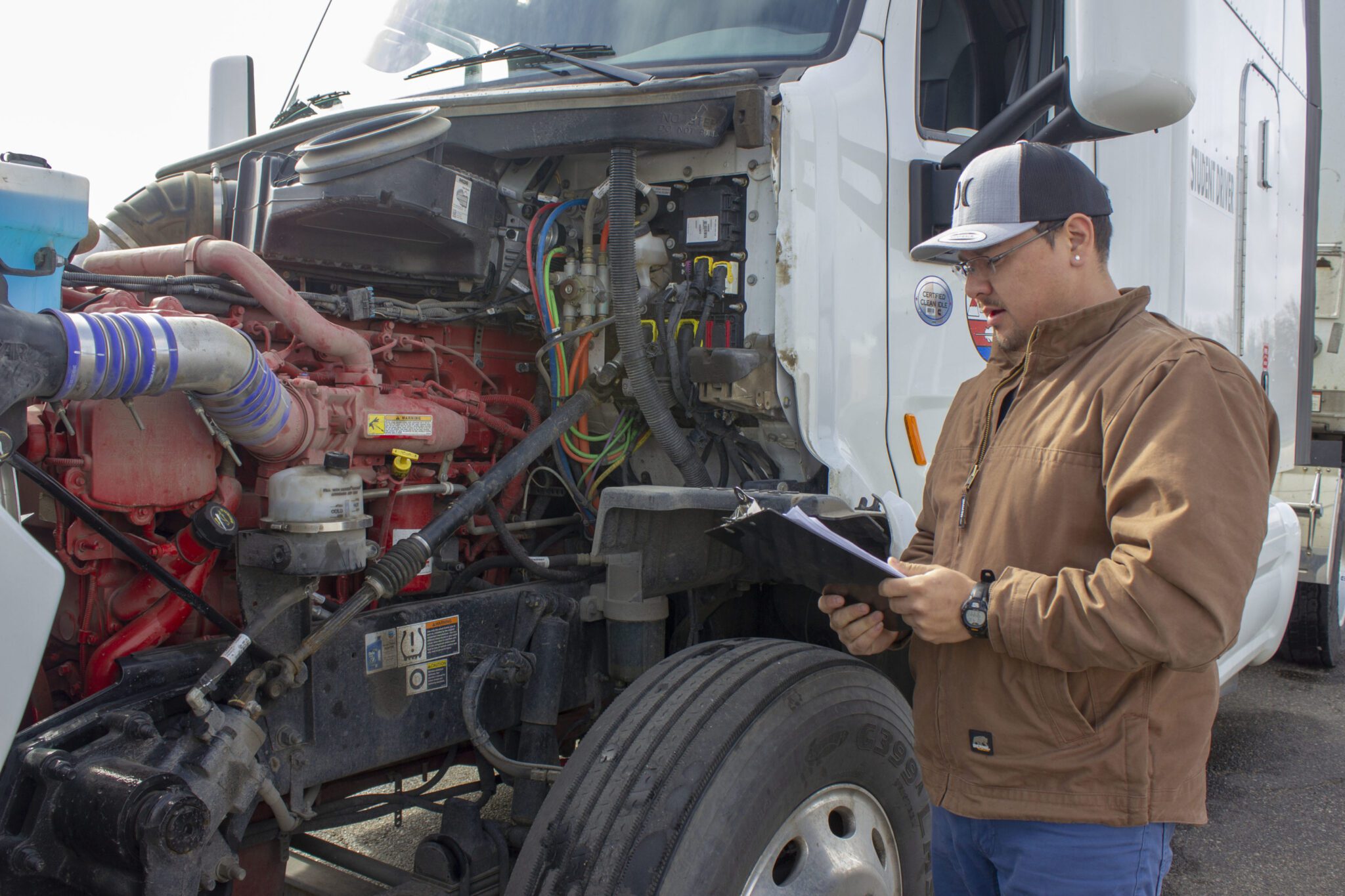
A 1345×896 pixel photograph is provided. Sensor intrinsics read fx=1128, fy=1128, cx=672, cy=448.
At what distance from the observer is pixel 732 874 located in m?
2.20

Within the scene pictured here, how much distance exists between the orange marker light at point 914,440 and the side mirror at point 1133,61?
111cm

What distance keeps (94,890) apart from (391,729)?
2.34 ft

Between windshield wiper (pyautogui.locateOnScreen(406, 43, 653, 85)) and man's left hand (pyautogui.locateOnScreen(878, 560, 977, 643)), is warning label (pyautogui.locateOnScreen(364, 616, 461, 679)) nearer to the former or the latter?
man's left hand (pyautogui.locateOnScreen(878, 560, 977, 643))

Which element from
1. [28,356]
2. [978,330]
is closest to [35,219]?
[28,356]

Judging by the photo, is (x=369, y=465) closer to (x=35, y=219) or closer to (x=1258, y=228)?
(x=35, y=219)

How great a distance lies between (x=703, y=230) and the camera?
289 centimetres

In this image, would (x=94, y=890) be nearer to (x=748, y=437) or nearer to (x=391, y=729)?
(x=391, y=729)

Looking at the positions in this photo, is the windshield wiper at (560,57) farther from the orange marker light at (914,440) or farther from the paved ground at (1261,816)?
the paved ground at (1261,816)

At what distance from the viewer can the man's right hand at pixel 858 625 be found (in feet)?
6.43

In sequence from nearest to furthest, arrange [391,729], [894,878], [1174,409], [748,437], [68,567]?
[1174,409] < [68,567] < [391,729] < [894,878] < [748,437]

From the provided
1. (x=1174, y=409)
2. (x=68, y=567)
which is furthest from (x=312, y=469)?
(x=1174, y=409)

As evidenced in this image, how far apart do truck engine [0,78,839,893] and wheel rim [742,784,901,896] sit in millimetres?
547

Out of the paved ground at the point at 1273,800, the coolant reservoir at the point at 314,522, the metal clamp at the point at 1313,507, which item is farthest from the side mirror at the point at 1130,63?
the metal clamp at the point at 1313,507

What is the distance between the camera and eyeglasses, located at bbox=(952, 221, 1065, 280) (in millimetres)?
1823
